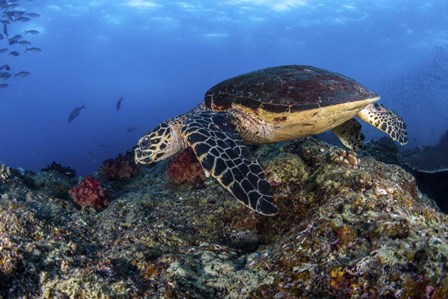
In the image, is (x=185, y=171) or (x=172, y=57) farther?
(x=172, y=57)

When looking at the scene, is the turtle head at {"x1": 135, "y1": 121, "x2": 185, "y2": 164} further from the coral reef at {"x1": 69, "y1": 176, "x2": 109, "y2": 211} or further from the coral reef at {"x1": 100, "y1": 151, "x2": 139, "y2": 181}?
the coral reef at {"x1": 100, "y1": 151, "x2": 139, "y2": 181}

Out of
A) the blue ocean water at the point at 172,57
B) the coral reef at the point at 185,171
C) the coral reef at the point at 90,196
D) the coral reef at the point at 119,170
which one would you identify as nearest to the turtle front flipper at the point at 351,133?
the coral reef at the point at 185,171

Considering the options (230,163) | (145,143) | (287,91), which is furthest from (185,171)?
(287,91)

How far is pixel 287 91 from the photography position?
432 centimetres

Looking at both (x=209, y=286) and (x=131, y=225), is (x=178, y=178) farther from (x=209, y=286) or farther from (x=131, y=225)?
(x=209, y=286)

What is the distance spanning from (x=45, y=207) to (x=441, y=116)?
168ft

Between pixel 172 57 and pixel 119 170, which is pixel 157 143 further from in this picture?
pixel 172 57

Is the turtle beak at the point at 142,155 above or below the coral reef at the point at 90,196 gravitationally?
above

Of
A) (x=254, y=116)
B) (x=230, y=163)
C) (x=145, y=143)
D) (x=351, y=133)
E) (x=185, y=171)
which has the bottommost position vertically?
(x=185, y=171)

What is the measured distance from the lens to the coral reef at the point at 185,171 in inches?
195

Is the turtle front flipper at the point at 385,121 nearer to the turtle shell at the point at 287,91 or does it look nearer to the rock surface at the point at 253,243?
the turtle shell at the point at 287,91

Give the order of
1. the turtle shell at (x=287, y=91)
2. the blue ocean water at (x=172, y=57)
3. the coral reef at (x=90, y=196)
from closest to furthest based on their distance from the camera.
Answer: the turtle shell at (x=287, y=91) < the coral reef at (x=90, y=196) < the blue ocean water at (x=172, y=57)

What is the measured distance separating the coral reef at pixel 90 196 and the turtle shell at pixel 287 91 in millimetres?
2187

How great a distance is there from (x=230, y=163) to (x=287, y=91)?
159 cm
